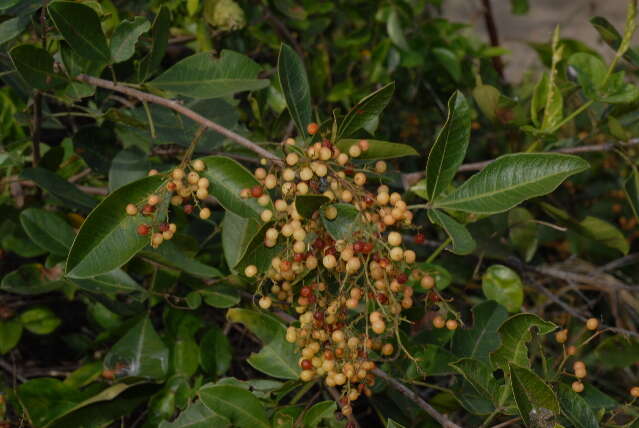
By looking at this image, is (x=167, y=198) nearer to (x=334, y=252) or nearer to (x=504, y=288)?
(x=334, y=252)

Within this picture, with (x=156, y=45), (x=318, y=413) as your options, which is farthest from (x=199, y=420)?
(x=156, y=45)

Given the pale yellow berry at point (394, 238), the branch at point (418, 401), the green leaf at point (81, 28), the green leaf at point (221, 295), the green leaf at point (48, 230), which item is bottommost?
the branch at point (418, 401)

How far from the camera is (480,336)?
1.23 m

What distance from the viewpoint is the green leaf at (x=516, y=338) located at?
993 mm

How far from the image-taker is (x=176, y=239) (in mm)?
1236

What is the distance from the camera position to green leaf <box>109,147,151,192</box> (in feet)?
4.06

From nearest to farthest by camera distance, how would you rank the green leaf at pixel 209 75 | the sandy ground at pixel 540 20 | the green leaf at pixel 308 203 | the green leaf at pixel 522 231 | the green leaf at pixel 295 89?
the green leaf at pixel 308 203, the green leaf at pixel 295 89, the green leaf at pixel 209 75, the green leaf at pixel 522 231, the sandy ground at pixel 540 20

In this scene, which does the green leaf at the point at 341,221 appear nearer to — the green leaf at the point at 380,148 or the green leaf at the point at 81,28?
the green leaf at the point at 380,148

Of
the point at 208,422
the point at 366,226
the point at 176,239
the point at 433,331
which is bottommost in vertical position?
the point at 433,331

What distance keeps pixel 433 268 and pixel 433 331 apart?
0.40ft

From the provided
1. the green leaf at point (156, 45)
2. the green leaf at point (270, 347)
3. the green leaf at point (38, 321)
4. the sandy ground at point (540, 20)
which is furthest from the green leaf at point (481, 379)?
the sandy ground at point (540, 20)

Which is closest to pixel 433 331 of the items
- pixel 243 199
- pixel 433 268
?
pixel 433 268

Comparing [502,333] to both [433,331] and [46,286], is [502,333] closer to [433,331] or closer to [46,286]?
[433,331]

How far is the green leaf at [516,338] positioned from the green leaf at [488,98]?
55cm
